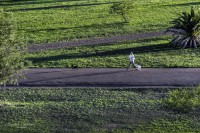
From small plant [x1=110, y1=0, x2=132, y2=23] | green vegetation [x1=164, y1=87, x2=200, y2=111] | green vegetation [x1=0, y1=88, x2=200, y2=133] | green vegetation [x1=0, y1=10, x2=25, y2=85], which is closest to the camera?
green vegetation [x1=0, y1=88, x2=200, y2=133]

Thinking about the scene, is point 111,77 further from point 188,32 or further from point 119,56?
point 188,32

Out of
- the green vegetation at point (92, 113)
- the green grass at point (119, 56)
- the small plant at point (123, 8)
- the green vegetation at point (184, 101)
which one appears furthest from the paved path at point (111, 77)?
the small plant at point (123, 8)

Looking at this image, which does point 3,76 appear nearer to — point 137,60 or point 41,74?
point 41,74

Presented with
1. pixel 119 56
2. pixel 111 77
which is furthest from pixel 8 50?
pixel 119 56

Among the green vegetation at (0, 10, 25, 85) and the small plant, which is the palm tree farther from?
the green vegetation at (0, 10, 25, 85)

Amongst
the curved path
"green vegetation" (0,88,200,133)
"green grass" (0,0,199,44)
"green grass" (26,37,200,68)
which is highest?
"green grass" (0,0,199,44)

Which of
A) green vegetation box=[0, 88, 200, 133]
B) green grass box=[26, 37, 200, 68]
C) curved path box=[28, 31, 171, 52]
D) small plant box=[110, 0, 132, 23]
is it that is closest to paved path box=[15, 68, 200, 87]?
green grass box=[26, 37, 200, 68]
